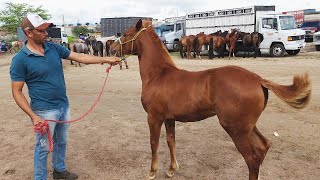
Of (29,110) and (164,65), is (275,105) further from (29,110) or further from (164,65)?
(29,110)

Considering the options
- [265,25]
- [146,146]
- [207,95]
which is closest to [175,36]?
[265,25]

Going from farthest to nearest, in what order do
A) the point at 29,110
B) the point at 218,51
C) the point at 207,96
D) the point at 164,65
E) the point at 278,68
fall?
1. the point at 218,51
2. the point at 278,68
3. the point at 164,65
4. the point at 207,96
5. the point at 29,110

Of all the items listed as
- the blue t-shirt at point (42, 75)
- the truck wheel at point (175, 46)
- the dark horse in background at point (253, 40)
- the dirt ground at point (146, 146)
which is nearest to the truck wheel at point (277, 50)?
the dark horse in background at point (253, 40)

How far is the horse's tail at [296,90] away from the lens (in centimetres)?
319

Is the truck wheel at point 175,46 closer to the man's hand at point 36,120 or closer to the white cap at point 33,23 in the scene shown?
the white cap at point 33,23

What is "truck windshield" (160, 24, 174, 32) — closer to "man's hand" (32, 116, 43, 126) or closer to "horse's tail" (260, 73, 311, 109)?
"horse's tail" (260, 73, 311, 109)

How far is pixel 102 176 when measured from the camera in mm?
4148

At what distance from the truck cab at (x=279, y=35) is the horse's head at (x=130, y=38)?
15.8 m

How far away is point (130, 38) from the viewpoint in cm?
417

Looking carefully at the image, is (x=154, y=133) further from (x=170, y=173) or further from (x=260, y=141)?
(x=260, y=141)

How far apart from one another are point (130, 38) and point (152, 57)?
410 mm

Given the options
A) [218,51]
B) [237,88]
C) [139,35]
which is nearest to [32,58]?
[139,35]

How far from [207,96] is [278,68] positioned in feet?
36.5

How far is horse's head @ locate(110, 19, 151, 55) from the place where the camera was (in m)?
4.10
